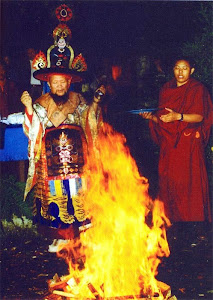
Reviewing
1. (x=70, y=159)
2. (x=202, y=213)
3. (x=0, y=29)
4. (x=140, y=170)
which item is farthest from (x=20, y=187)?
(x=202, y=213)

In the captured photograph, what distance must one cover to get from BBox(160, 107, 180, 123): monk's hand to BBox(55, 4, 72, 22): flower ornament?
7.56ft

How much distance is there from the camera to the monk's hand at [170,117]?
704 centimetres

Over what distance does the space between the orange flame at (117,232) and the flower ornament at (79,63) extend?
107cm

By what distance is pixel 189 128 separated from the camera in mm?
7062

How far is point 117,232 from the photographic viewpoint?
5.78 meters

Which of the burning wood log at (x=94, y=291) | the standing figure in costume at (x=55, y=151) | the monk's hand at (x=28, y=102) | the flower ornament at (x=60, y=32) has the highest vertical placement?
the flower ornament at (x=60, y=32)

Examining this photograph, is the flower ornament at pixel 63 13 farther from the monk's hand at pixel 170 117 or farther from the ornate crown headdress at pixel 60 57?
the monk's hand at pixel 170 117

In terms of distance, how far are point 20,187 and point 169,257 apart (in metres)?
2.89

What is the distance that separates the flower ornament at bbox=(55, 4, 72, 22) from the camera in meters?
6.84

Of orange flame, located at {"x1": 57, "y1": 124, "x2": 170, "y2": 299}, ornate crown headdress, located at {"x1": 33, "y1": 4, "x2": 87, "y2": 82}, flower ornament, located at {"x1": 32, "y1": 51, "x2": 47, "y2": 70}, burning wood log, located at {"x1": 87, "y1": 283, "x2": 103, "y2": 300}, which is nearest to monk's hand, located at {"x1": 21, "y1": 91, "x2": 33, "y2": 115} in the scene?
ornate crown headdress, located at {"x1": 33, "y1": 4, "x2": 87, "y2": 82}

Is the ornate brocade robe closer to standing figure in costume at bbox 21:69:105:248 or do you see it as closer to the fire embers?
standing figure in costume at bbox 21:69:105:248

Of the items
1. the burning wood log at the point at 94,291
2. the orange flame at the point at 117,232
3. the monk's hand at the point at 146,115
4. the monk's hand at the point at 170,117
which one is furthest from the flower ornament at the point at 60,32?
the burning wood log at the point at 94,291

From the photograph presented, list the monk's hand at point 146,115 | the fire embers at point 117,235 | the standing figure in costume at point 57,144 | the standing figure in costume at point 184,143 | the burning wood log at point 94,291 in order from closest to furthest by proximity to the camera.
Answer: the burning wood log at point 94,291, the fire embers at point 117,235, the standing figure in costume at point 57,144, the standing figure in costume at point 184,143, the monk's hand at point 146,115

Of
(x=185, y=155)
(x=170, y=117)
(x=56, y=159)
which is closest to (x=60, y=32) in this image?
(x=56, y=159)
